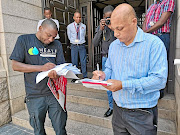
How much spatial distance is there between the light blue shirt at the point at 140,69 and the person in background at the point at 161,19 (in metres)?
1.42

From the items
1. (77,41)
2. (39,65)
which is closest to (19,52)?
(39,65)

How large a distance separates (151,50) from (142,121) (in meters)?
0.62

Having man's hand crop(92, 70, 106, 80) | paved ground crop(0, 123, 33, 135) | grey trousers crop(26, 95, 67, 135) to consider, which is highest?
man's hand crop(92, 70, 106, 80)

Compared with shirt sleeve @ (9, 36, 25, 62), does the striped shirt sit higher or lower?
higher

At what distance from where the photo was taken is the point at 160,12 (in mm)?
2484

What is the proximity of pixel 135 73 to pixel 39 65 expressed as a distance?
114cm

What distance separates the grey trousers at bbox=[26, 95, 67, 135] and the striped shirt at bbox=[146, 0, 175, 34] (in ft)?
6.83

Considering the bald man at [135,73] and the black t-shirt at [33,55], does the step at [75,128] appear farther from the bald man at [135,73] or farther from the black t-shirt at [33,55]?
the bald man at [135,73]

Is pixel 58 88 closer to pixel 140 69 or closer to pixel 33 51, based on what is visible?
pixel 33 51

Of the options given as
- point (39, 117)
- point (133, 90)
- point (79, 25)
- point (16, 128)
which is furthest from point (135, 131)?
point (79, 25)

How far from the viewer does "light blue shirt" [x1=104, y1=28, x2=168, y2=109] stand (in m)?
1.15

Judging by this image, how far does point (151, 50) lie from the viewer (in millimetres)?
1188

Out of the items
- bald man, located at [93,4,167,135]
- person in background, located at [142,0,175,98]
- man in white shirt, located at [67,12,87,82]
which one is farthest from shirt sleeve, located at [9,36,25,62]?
man in white shirt, located at [67,12,87,82]

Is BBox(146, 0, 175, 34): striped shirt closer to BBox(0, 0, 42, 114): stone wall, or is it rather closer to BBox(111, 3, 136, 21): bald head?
BBox(111, 3, 136, 21): bald head
